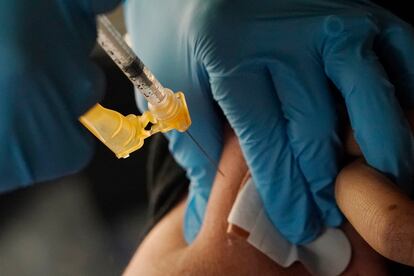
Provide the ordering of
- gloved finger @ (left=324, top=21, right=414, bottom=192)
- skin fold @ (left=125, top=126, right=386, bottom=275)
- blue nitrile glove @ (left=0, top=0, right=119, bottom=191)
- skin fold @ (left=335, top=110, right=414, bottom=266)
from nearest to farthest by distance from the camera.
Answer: blue nitrile glove @ (left=0, top=0, right=119, bottom=191)
skin fold @ (left=335, top=110, right=414, bottom=266)
gloved finger @ (left=324, top=21, right=414, bottom=192)
skin fold @ (left=125, top=126, right=386, bottom=275)

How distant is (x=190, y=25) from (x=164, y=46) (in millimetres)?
109

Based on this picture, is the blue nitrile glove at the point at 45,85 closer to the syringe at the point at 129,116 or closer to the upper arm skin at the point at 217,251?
the syringe at the point at 129,116

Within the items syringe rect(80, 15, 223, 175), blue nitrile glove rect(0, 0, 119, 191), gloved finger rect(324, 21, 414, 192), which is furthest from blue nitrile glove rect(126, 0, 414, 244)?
blue nitrile glove rect(0, 0, 119, 191)

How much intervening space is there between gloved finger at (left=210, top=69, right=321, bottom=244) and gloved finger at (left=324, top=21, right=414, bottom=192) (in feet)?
0.42

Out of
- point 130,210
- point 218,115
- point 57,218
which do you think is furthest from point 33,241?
point 218,115

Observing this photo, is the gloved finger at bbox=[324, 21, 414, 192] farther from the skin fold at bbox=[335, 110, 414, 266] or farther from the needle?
the needle

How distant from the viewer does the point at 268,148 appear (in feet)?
3.12

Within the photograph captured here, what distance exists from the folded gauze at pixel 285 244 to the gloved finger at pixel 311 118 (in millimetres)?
99

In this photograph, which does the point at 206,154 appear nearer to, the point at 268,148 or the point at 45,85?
the point at 268,148

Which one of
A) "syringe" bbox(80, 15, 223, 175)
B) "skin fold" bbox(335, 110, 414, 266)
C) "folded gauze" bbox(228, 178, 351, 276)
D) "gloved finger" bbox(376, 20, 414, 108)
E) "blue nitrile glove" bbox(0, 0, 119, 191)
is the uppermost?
"blue nitrile glove" bbox(0, 0, 119, 191)

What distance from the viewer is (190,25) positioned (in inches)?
36.9

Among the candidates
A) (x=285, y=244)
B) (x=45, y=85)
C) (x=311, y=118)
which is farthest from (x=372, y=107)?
(x=45, y=85)

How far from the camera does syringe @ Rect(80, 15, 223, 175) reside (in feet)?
2.41

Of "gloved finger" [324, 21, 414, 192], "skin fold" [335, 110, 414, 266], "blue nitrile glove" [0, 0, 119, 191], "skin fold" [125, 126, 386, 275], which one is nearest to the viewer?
"blue nitrile glove" [0, 0, 119, 191]
